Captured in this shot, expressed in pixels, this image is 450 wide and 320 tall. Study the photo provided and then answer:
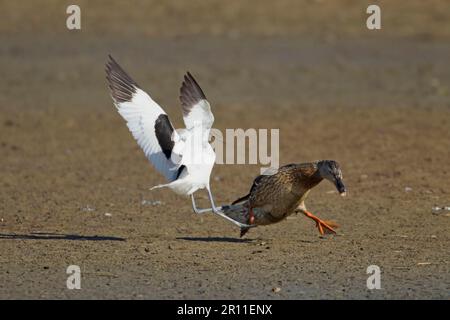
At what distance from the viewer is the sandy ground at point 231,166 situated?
820 centimetres

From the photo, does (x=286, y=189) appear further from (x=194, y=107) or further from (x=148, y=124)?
(x=148, y=124)

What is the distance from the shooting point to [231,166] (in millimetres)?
12938

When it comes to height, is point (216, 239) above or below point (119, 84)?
below

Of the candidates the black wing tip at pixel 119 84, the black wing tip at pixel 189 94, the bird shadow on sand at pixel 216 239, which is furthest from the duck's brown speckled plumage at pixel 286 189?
the black wing tip at pixel 119 84

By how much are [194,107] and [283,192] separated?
→ 40.9 inches

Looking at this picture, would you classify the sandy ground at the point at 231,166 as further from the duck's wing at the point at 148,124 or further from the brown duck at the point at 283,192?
the duck's wing at the point at 148,124

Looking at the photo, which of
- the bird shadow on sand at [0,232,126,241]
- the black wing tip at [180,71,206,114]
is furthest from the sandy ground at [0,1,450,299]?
the black wing tip at [180,71,206,114]

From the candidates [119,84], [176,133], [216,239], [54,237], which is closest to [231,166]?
[216,239]

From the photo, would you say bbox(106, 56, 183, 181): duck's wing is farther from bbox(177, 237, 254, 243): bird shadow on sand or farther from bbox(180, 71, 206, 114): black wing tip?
bbox(177, 237, 254, 243): bird shadow on sand

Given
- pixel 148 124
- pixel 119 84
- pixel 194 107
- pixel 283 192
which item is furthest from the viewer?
pixel 119 84

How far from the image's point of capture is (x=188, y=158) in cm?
887

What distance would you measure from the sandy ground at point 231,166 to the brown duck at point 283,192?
0.84 ft

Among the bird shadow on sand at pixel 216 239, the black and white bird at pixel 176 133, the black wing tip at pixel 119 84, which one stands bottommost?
the bird shadow on sand at pixel 216 239
